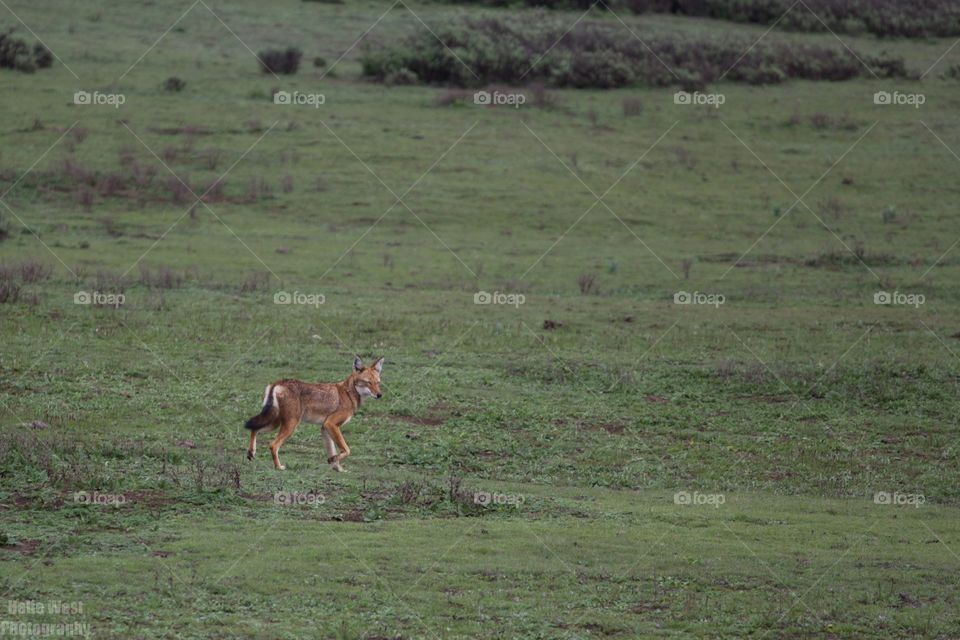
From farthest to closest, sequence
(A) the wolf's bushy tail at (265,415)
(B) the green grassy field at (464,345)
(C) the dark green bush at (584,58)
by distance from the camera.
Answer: (C) the dark green bush at (584,58)
(A) the wolf's bushy tail at (265,415)
(B) the green grassy field at (464,345)

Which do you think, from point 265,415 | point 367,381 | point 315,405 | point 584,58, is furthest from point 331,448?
point 584,58

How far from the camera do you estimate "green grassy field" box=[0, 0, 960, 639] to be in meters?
11.8

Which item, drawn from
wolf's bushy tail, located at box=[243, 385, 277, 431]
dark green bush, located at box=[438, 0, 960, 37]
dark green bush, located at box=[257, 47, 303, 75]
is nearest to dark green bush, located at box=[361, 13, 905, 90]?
dark green bush, located at box=[257, 47, 303, 75]

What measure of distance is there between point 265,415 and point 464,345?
8846mm

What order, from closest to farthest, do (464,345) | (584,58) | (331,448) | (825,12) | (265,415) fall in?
(265,415)
(331,448)
(464,345)
(584,58)
(825,12)

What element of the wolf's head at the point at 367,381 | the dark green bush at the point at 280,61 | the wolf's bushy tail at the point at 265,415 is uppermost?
the dark green bush at the point at 280,61

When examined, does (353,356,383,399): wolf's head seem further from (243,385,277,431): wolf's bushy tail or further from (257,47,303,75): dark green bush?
(257,47,303,75): dark green bush

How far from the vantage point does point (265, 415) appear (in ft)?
44.0

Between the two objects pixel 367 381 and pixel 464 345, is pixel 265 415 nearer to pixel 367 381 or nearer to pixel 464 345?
pixel 367 381

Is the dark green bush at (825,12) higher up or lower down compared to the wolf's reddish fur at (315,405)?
higher up

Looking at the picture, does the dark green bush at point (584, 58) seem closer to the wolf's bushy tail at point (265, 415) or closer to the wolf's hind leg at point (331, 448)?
the wolf's hind leg at point (331, 448)

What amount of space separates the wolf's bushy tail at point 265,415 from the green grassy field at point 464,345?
0.72 meters

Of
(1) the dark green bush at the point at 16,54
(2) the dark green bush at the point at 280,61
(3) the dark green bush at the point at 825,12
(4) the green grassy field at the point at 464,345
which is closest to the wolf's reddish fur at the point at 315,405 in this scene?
(4) the green grassy field at the point at 464,345

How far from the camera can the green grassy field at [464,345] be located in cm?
1179
